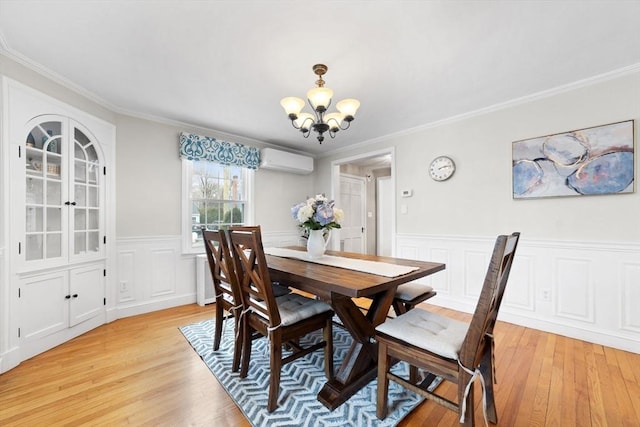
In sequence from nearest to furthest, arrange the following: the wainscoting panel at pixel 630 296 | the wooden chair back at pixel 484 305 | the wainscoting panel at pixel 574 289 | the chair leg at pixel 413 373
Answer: the wooden chair back at pixel 484 305 < the chair leg at pixel 413 373 < the wainscoting panel at pixel 630 296 < the wainscoting panel at pixel 574 289

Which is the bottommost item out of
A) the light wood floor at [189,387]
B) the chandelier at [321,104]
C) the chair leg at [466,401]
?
the light wood floor at [189,387]

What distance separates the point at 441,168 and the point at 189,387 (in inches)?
134

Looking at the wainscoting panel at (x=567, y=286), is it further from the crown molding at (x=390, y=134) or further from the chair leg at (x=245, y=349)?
the chair leg at (x=245, y=349)

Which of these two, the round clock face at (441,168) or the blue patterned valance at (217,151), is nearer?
the round clock face at (441,168)

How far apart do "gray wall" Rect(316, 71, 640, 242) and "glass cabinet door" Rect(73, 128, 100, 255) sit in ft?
11.7

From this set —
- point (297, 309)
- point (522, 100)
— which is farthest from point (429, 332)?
point (522, 100)

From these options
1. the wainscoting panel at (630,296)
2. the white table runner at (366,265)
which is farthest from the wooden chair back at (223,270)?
the wainscoting panel at (630,296)

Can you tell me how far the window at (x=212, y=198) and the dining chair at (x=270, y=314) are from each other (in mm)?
2102

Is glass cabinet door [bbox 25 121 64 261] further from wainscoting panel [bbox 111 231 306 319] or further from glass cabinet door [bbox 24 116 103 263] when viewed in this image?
wainscoting panel [bbox 111 231 306 319]

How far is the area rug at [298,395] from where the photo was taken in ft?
4.86

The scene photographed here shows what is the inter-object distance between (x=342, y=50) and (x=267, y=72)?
69cm

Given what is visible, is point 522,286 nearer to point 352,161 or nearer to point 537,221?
point 537,221

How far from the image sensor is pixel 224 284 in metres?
2.17

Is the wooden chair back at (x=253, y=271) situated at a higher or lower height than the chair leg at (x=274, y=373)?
higher
